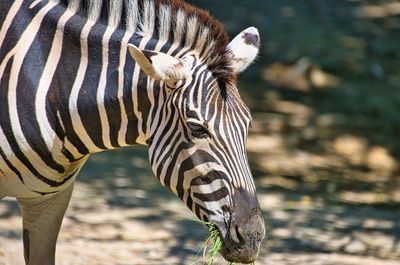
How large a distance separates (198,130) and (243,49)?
0.66m

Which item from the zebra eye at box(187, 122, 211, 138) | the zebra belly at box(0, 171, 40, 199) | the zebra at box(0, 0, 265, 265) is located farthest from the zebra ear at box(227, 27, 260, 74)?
the zebra belly at box(0, 171, 40, 199)

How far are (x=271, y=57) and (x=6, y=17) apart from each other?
10.1 metres

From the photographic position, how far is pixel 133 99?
17.6 feet

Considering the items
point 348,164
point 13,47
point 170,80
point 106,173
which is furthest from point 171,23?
point 348,164

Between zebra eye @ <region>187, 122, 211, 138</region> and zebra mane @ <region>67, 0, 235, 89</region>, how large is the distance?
292 millimetres

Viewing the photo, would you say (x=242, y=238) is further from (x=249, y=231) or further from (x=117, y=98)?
(x=117, y=98)

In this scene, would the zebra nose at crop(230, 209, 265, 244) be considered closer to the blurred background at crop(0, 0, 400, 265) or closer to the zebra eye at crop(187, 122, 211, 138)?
the zebra eye at crop(187, 122, 211, 138)

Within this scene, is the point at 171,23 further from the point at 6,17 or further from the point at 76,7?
the point at 6,17

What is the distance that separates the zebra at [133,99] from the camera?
505 cm

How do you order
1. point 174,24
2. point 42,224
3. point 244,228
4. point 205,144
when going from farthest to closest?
point 42,224 < point 174,24 < point 205,144 < point 244,228

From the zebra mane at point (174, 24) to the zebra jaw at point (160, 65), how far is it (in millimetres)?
203

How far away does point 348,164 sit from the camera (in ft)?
38.9

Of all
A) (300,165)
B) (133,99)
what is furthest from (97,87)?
(300,165)

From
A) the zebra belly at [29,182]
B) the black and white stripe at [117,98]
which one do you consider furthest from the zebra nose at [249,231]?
the zebra belly at [29,182]
